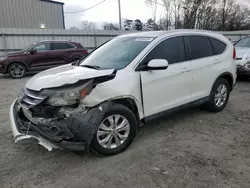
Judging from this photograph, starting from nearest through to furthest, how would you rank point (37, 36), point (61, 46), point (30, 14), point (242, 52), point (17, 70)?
point (242, 52) < point (17, 70) < point (61, 46) < point (37, 36) < point (30, 14)

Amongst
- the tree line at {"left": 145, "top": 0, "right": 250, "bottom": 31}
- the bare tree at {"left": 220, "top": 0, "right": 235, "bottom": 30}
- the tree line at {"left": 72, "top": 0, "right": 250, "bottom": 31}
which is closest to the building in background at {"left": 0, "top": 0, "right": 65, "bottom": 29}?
the tree line at {"left": 72, "top": 0, "right": 250, "bottom": 31}

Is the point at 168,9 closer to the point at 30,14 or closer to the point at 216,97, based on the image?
the point at 30,14

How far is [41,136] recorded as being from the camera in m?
2.77

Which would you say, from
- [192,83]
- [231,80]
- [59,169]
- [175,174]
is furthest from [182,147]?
[231,80]

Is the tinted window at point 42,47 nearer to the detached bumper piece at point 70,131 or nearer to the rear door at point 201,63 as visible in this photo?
the rear door at point 201,63

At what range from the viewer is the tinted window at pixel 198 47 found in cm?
407

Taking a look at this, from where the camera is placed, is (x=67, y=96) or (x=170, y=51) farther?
(x=170, y=51)

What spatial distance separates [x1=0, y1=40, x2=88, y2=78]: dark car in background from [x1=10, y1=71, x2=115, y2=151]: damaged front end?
7.58 metres

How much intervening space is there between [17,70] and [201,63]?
322 inches

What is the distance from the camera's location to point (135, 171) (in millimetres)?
2773

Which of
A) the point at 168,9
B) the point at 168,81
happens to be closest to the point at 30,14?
the point at 168,9

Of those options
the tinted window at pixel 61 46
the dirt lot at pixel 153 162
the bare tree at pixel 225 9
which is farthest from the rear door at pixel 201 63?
the bare tree at pixel 225 9

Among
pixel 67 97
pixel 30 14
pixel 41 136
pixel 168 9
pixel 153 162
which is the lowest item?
pixel 153 162

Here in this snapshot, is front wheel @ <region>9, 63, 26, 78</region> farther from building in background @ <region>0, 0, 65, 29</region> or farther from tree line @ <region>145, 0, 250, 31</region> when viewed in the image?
tree line @ <region>145, 0, 250, 31</region>
